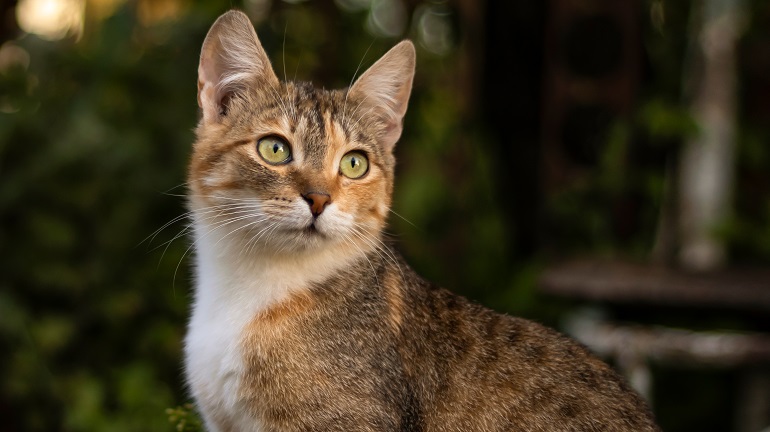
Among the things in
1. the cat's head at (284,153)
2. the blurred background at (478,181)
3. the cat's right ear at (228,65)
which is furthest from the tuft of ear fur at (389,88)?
the blurred background at (478,181)

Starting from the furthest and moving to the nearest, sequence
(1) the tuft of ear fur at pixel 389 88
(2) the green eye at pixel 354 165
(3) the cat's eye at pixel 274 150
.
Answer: (1) the tuft of ear fur at pixel 389 88 < (2) the green eye at pixel 354 165 < (3) the cat's eye at pixel 274 150

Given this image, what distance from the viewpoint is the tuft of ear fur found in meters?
3.51

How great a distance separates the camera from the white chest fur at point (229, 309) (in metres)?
3.08

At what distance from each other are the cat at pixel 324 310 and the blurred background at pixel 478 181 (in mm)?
2305

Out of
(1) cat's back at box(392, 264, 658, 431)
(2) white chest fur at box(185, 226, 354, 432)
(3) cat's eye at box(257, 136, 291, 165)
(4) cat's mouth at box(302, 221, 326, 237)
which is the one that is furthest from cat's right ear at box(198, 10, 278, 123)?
(1) cat's back at box(392, 264, 658, 431)

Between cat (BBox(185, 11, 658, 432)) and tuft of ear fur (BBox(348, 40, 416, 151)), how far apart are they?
1 cm

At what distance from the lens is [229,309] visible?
10.6ft

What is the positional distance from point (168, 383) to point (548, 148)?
3.60 meters

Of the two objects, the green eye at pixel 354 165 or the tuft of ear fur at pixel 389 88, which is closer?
the green eye at pixel 354 165

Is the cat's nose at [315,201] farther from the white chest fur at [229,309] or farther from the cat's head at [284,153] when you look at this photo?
the white chest fur at [229,309]

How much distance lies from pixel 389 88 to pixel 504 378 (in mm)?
1245

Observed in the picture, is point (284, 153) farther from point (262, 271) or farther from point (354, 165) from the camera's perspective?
point (262, 271)

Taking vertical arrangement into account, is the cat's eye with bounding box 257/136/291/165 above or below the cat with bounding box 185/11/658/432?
above

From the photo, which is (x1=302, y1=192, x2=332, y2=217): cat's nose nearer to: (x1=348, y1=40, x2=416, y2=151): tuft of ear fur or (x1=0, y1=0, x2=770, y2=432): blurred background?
(x1=348, y1=40, x2=416, y2=151): tuft of ear fur
